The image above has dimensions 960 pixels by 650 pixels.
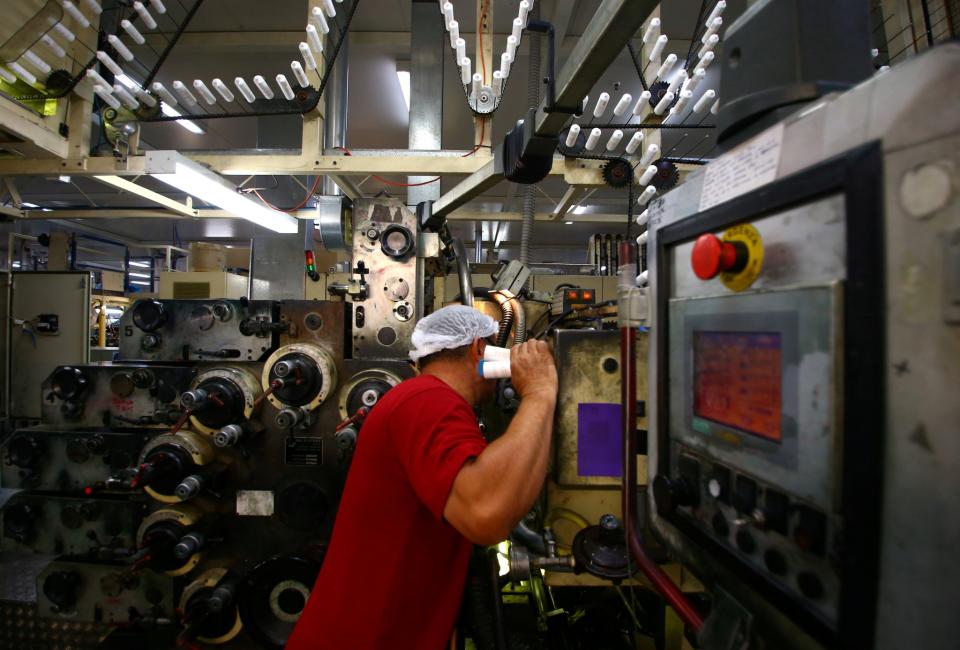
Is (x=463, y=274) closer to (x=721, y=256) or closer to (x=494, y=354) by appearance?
(x=494, y=354)

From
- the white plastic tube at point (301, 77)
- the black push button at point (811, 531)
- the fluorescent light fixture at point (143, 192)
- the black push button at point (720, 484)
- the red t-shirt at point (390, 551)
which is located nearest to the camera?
the black push button at point (811, 531)

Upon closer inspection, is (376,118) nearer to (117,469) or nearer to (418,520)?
(117,469)

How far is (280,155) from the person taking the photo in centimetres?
171

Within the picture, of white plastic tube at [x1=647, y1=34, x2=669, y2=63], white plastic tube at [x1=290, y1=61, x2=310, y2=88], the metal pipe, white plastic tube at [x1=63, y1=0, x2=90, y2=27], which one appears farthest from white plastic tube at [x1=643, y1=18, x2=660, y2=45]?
white plastic tube at [x1=63, y1=0, x2=90, y2=27]

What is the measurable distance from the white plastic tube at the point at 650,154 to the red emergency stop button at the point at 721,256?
47.5 inches

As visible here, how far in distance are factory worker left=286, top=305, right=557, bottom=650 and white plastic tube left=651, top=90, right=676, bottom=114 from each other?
1.19m

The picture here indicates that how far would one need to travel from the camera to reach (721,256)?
0.53 meters

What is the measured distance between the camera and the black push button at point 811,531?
44cm

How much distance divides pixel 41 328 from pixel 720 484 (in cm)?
461

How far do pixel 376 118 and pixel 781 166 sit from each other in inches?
140

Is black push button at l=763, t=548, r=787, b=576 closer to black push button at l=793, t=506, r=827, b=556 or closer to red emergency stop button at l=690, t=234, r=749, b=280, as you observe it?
black push button at l=793, t=506, r=827, b=556

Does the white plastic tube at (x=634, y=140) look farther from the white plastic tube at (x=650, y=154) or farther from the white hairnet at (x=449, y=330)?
the white hairnet at (x=449, y=330)

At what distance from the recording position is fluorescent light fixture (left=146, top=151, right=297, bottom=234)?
153 cm

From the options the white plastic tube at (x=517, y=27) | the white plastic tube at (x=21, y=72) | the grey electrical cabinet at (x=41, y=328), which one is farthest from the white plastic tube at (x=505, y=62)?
the grey electrical cabinet at (x=41, y=328)
